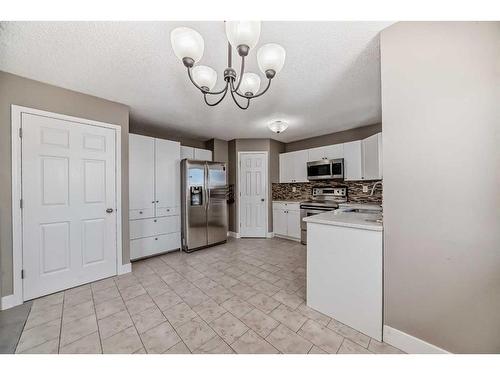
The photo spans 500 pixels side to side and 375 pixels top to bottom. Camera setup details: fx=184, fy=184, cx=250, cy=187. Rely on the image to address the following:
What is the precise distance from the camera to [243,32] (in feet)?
3.05

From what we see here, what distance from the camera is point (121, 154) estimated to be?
2475mm

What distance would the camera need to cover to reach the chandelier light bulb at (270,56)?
111 cm

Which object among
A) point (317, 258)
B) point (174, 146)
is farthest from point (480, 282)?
point (174, 146)

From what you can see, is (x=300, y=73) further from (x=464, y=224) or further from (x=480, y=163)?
(x=464, y=224)

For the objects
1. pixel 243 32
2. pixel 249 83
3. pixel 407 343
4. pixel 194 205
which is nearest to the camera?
pixel 243 32

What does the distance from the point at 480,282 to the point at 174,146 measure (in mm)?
3786

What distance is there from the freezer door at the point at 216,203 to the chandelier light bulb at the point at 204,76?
2.35 meters

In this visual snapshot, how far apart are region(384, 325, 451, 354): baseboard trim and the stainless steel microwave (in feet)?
8.77

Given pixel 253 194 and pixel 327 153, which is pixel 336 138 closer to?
pixel 327 153

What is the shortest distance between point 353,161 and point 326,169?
50cm

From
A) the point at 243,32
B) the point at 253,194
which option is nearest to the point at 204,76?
the point at 243,32

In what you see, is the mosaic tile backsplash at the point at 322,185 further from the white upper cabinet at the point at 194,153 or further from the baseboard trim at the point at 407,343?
the baseboard trim at the point at 407,343

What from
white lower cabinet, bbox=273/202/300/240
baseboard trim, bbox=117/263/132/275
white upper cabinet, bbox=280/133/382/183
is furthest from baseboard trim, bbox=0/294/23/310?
white upper cabinet, bbox=280/133/382/183
